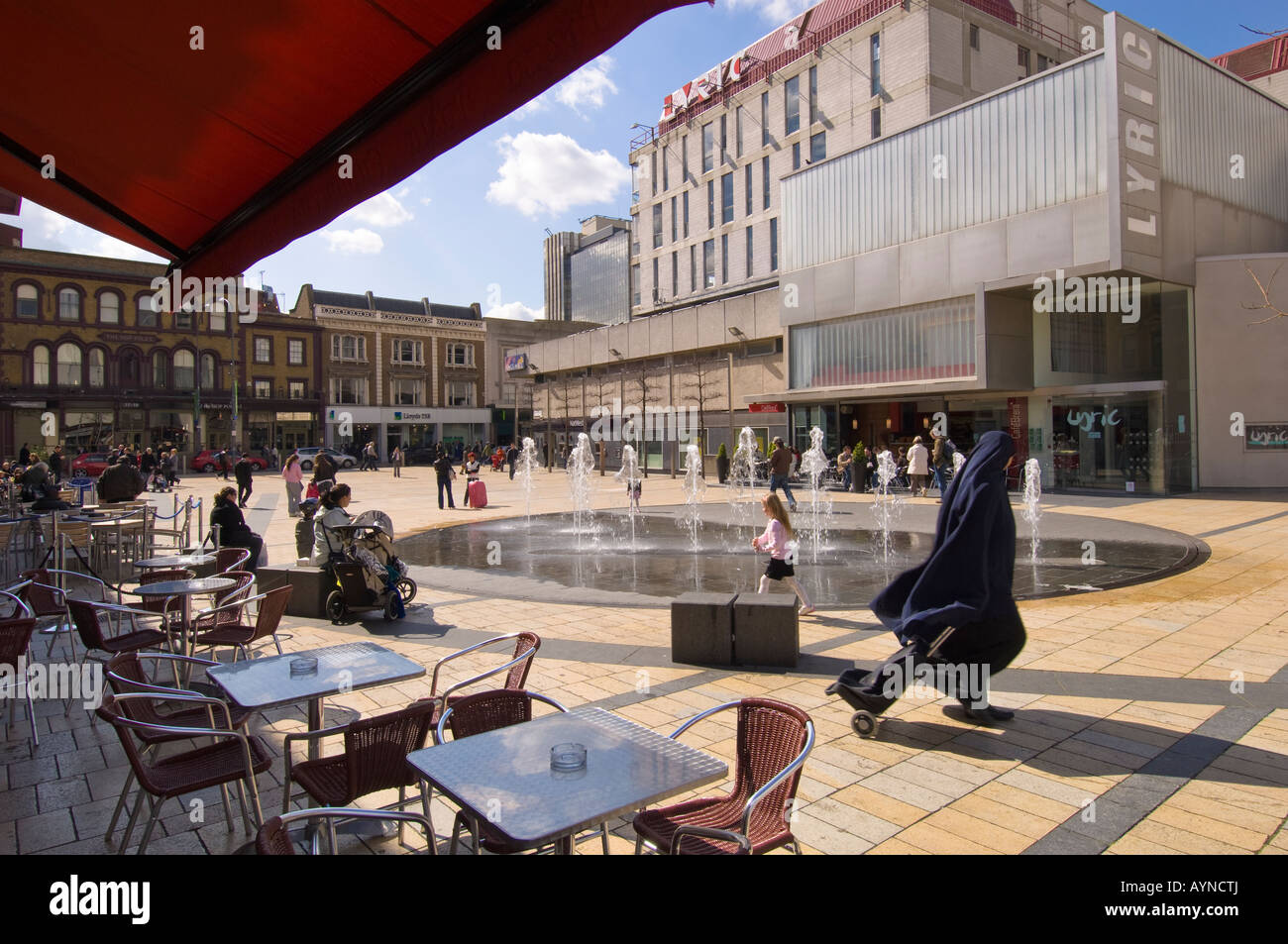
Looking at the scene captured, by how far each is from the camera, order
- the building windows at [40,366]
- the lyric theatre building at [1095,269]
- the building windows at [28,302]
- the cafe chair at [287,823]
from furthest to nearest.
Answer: the building windows at [40,366] < the building windows at [28,302] < the lyric theatre building at [1095,269] < the cafe chair at [287,823]

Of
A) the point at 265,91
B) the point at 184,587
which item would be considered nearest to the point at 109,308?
the point at 184,587

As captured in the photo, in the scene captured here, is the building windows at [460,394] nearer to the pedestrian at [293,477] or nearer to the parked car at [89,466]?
the parked car at [89,466]

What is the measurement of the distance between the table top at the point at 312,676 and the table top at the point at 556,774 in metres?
1.11

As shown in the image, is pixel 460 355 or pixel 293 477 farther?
pixel 460 355

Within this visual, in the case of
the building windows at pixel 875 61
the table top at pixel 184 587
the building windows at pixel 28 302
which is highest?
the building windows at pixel 875 61

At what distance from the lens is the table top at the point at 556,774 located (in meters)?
2.48

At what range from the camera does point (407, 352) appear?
63.1 meters

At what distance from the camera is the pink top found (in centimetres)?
799

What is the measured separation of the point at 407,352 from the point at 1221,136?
5384cm

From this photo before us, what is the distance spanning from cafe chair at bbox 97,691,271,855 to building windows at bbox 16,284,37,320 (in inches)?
2184

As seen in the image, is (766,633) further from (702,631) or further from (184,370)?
(184,370)

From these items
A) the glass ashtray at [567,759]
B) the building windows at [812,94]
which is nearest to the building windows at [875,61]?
the building windows at [812,94]

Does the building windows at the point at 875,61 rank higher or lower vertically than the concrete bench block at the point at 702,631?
higher

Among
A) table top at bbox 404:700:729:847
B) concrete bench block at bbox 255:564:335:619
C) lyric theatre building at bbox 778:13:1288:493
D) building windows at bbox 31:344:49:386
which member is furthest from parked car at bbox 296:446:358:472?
table top at bbox 404:700:729:847
